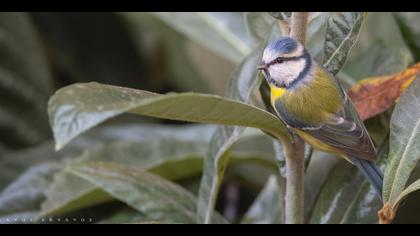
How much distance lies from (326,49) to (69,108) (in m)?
0.43

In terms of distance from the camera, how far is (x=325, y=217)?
1.06 meters

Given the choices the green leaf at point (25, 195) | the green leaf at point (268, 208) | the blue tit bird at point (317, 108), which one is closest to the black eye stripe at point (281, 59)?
the blue tit bird at point (317, 108)

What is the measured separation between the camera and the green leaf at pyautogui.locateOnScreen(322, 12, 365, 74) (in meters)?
0.93

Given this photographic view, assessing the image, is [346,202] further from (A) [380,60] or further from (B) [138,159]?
(B) [138,159]

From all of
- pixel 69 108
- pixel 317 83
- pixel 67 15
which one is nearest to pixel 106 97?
pixel 69 108

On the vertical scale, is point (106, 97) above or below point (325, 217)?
above

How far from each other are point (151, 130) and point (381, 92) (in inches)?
34.1

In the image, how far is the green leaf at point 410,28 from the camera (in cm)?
119

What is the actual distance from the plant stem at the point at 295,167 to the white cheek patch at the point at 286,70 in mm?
172

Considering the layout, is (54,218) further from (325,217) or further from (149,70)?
(149,70)

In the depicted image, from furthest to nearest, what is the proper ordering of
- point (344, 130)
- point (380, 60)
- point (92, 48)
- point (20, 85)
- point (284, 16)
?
1. point (92, 48)
2. point (20, 85)
3. point (380, 60)
4. point (344, 130)
5. point (284, 16)

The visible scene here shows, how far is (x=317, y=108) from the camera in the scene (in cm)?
110

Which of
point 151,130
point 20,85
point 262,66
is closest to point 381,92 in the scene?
point 262,66

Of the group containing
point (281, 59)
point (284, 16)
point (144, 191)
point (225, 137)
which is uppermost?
point (284, 16)
